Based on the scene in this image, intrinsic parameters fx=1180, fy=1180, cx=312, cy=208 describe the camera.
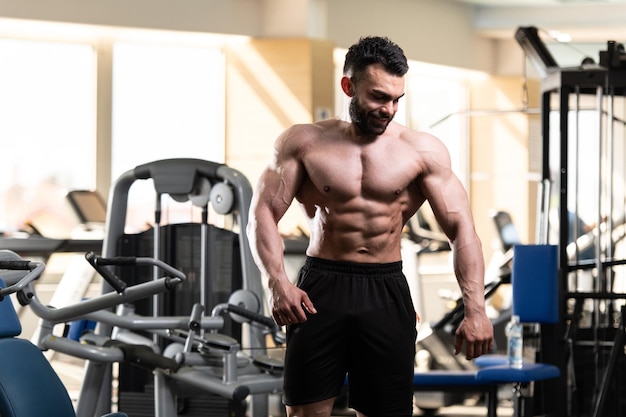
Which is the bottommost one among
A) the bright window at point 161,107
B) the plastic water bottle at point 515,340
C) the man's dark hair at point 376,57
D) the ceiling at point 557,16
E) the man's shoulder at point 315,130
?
the plastic water bottle at point 515,340

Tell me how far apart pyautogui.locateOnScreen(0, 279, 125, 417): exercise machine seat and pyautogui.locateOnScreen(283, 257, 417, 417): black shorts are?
0.63 metres

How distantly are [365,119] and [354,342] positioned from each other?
52 cm

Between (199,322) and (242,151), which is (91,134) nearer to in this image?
(242,151)

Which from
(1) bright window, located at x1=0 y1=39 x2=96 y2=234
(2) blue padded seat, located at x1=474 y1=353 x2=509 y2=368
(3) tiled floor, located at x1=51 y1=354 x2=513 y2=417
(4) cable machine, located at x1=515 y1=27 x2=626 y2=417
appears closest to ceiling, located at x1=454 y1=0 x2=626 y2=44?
(1) bright window, located at x1=0 y1=39 x2=96 y2=234

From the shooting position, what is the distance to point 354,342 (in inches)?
109

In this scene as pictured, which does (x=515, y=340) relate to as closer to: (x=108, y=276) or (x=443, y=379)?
(x=443, y=379)

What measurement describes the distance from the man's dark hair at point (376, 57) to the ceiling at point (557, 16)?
8.80m

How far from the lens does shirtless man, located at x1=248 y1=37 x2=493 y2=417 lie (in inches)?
107

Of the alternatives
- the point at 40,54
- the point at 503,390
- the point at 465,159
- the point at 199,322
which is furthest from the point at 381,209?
the point at 465,159

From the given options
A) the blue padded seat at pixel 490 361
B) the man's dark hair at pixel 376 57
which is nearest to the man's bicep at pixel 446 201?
the man's dark hair at pixel 376 57

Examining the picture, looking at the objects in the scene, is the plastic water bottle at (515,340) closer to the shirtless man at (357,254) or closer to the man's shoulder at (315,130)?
the shirtless man at (357,254)

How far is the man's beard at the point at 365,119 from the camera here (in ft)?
8.73

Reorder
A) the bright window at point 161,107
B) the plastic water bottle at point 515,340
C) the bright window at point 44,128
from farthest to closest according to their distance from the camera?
1. the bright window at point 161,107
2. the bright window at point 44,128
3. the plastic water bottle at point 515,340

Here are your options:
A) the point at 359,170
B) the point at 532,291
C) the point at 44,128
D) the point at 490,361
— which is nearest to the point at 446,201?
the point at 359,170
